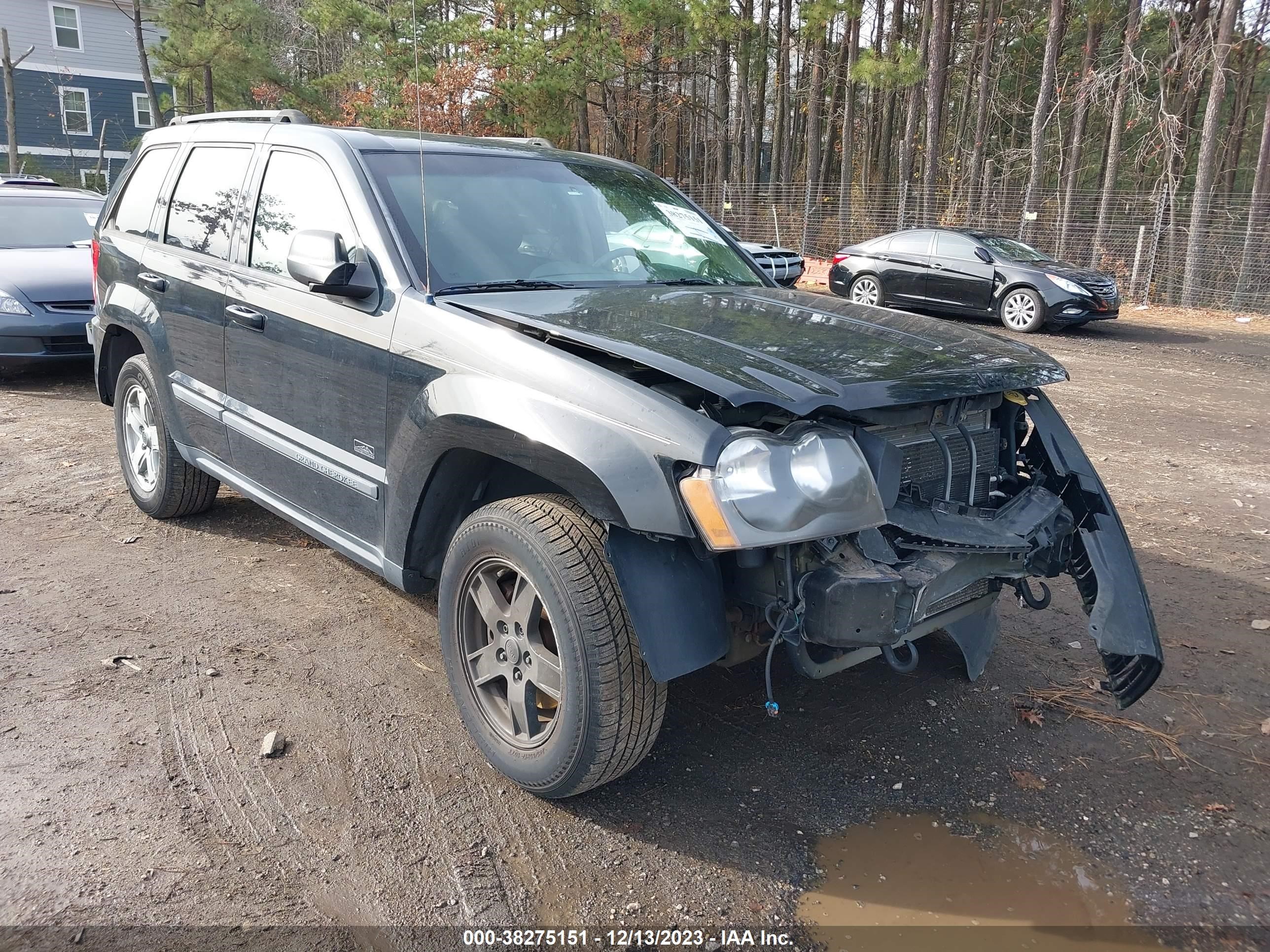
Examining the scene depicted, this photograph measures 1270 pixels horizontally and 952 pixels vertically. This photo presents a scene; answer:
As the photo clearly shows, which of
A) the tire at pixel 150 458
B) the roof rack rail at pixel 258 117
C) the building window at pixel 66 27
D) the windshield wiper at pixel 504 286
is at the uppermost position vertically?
the building window at pixel 66 27

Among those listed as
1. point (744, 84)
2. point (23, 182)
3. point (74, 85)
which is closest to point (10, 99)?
point (74, 85)

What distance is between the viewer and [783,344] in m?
3.02

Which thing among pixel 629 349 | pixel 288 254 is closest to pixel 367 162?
pixel 288 254

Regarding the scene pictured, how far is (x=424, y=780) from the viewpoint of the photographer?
308 centimetres

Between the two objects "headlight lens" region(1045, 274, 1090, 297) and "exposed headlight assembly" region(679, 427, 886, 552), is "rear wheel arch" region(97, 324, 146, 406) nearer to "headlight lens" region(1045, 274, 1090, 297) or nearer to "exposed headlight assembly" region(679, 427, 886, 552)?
"exposed headlight assembly" region(679, 427, 886, 552)

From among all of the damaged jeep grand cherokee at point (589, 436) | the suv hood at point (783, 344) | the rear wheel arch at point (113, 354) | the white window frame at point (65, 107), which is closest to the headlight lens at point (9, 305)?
the rear wheel arch at point (113, 354)

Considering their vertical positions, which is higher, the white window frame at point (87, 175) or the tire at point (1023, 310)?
the white window frame at point (87, 175)

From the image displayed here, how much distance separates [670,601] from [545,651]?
507 millimetres

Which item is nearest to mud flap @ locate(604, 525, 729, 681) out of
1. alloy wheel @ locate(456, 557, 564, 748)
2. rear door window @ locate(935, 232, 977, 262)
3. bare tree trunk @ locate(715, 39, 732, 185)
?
alloy wheel @ locate(456, 557, 564, 748)

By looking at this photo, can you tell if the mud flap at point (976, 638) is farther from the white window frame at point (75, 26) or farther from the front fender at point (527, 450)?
the white window frame at point (75, 26)

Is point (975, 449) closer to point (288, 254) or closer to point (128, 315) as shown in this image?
point (288, 254)

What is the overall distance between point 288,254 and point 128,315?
6.92ft

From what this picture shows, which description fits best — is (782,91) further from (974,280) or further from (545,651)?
(545,651)

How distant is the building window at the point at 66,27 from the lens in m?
34.0
